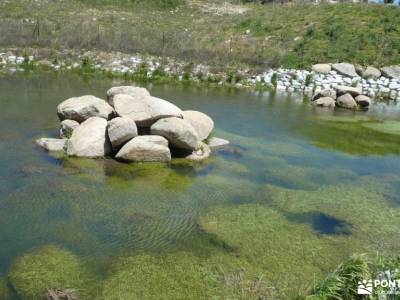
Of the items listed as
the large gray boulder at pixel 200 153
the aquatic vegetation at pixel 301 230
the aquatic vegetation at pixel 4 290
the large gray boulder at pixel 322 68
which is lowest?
the aquatic vegetation at pixel 4 290

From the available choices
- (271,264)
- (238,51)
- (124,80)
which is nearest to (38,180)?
(271,264)

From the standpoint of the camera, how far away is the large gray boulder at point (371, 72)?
31.1m

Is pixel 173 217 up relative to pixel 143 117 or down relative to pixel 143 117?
down

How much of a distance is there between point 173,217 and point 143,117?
4518 millimetres

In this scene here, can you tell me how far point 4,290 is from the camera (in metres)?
6.04

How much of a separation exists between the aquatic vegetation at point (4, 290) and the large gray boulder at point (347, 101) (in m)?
21.7

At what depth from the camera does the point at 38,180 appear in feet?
32.3

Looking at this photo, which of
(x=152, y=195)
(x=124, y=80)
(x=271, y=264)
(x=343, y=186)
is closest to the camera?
(x=271, y=264)

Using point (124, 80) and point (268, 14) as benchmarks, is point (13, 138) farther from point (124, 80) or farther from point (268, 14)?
point (268, 14)

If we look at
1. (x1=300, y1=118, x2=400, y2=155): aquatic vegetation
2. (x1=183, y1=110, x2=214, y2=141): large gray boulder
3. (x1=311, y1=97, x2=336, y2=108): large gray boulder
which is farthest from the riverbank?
(x1=183, y1=110, x2=214, y2=141): large gray boulder

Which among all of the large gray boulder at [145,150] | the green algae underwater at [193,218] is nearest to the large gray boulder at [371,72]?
the green algae underwater at [193,218]

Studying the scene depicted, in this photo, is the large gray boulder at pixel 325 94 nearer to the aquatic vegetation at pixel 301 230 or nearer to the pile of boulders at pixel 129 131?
the pile of boulders at pixel 129 131

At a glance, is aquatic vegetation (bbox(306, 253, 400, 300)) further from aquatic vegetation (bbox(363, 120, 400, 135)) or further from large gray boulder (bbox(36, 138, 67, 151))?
aquatic vegetation (bbox(363, 120, 400, 135))

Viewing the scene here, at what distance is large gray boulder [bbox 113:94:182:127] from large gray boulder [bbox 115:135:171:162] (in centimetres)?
80
